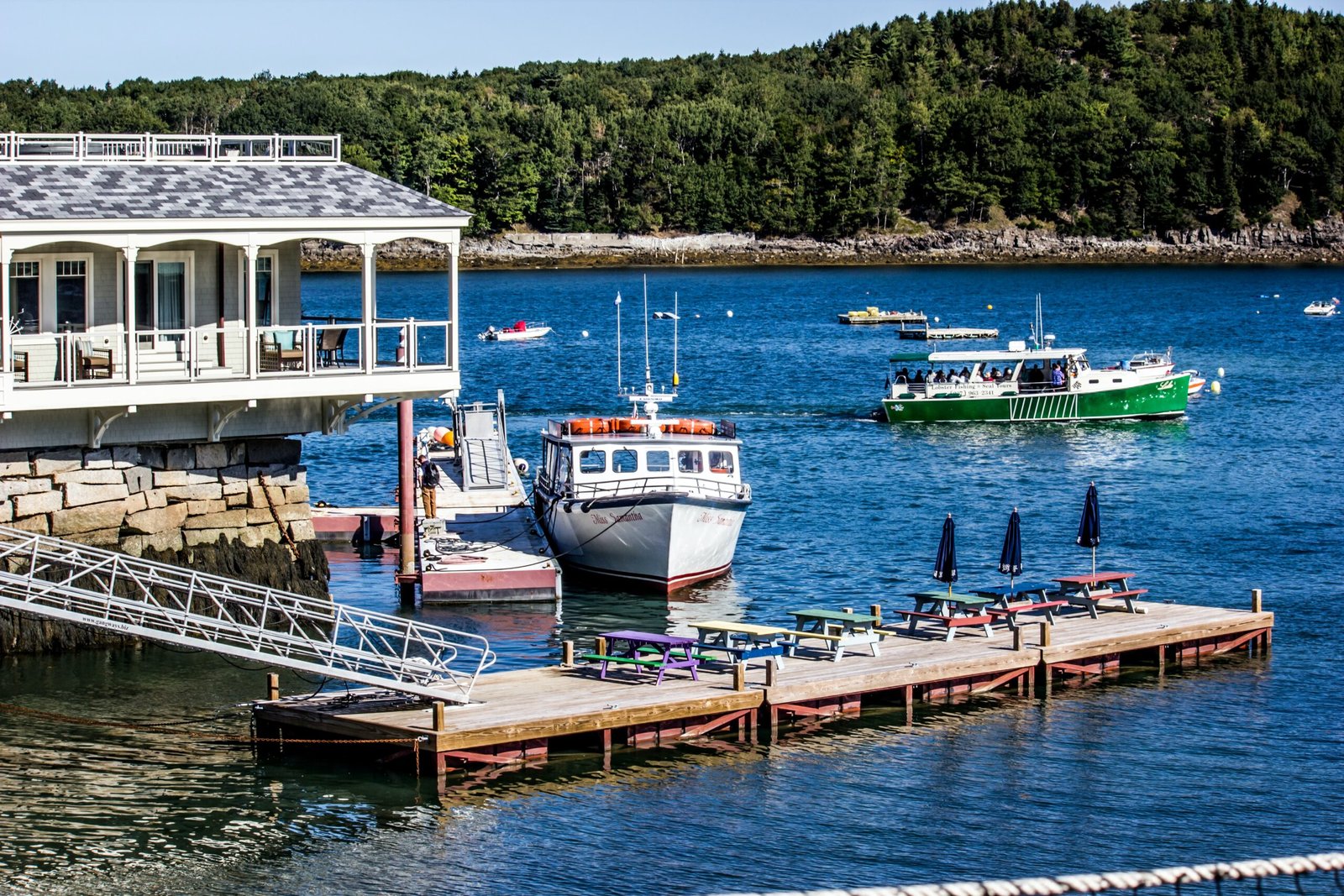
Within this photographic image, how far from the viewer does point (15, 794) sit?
28.0 m

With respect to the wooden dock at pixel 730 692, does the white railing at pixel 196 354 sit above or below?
above

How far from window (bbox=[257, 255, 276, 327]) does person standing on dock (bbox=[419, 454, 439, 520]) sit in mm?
10932

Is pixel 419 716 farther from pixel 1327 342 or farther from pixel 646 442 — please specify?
pixel 1327 342

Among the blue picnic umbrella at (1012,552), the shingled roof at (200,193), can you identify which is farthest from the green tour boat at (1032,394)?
the shingled roof at (200,193)

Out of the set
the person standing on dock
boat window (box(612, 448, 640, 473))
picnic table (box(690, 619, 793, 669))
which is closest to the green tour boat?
the person standing on dock

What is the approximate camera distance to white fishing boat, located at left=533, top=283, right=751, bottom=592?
138ft

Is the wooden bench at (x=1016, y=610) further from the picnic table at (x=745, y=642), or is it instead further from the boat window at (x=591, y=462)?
the boat window at (x=591, y=462)

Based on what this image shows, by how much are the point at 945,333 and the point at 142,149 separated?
9270 cm

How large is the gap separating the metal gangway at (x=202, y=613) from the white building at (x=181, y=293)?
8.05 feet

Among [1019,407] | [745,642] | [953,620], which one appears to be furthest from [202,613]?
[1019,407]

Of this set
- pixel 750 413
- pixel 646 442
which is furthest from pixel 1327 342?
pixel 646 442

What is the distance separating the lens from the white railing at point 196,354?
3359 cm

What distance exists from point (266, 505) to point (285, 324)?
3297 millimetres

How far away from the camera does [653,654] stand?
32406 mm
